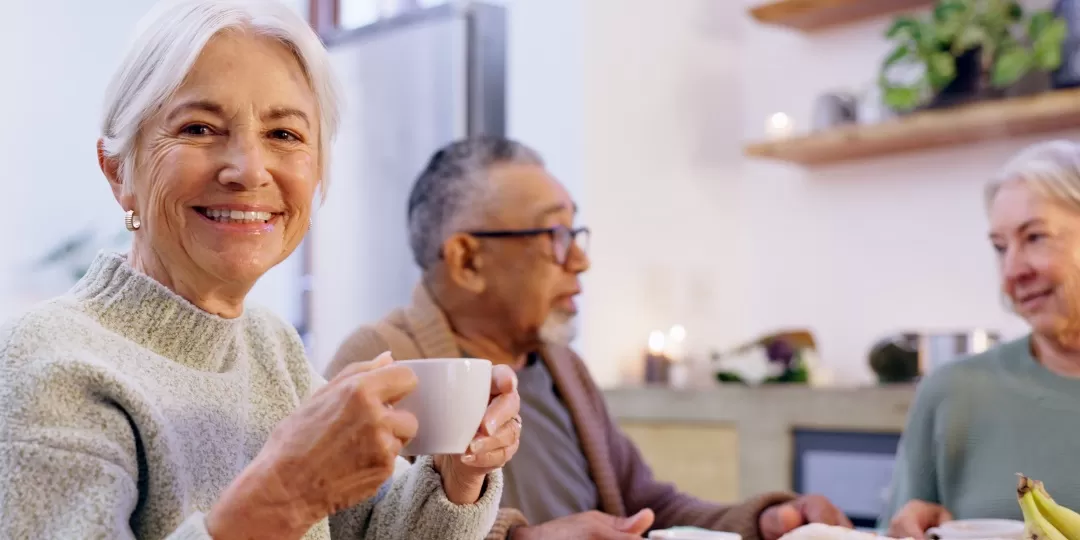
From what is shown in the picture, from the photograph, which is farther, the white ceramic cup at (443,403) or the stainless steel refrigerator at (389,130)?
the stainless steel refrigerator at (389,130)

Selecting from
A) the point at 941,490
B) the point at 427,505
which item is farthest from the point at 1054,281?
the point at 427,505

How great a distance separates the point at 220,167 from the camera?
100 cm

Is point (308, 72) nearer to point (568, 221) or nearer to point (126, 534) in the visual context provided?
point (126, 534)

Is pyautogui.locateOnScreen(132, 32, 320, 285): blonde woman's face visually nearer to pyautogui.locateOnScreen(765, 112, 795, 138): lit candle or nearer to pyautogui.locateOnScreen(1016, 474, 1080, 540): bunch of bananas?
pyautogui.locateOnScreen(1016, 474, 1080, 540): bunch of bananas

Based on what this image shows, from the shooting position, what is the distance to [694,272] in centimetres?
387

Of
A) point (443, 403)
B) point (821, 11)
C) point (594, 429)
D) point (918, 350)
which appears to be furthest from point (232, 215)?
point (821, 11)

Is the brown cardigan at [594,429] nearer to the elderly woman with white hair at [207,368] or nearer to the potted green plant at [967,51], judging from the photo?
the elderly woman with white hair at [207,368]

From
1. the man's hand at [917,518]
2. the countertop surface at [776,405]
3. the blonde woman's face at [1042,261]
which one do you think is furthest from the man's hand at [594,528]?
the countertop surface at [776,405]

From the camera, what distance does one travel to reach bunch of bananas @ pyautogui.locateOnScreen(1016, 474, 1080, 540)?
3.54 ft

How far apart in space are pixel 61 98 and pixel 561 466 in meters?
2.57

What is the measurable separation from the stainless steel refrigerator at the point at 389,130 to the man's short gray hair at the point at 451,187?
4.93ft

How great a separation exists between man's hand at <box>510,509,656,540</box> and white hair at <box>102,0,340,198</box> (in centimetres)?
58

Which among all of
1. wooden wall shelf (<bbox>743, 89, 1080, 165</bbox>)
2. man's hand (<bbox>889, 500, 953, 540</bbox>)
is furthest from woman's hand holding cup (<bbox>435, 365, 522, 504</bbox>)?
wooden wall shelf (<bbox>743, 89, 1080, 165</bbox>)

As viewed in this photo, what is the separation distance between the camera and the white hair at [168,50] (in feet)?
3.21
